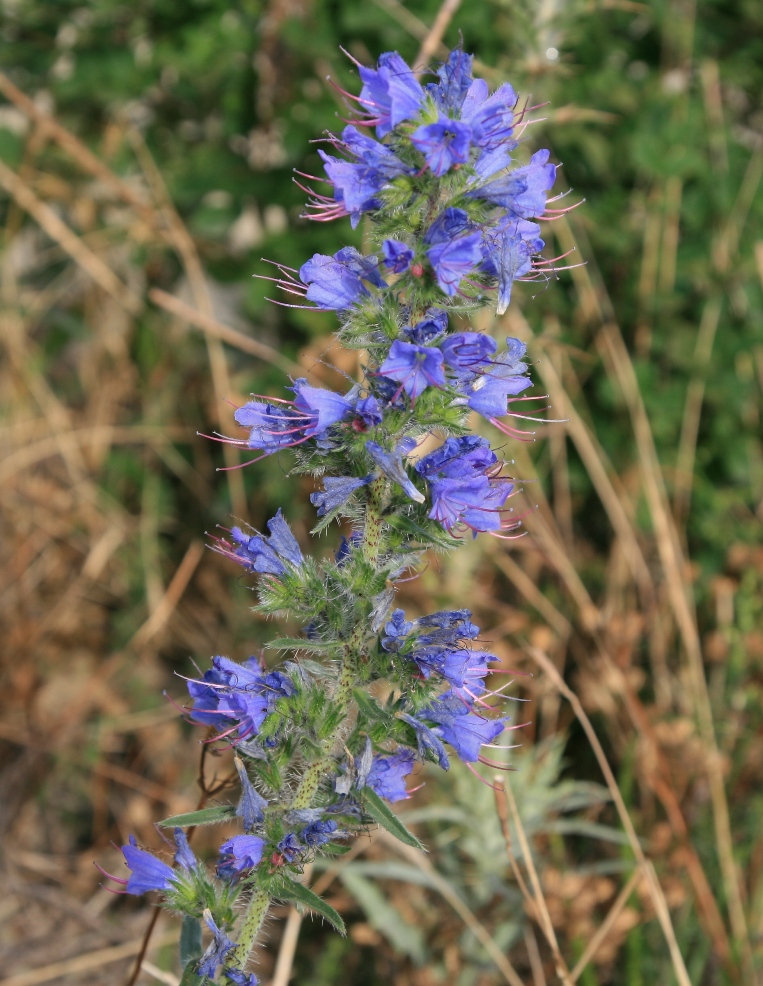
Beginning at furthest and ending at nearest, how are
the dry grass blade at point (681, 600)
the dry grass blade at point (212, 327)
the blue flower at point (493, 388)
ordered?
the dry grass blade at point (212, 327)
the dry grass blade at point (681, 600)
the blue flower at point (493, 388)

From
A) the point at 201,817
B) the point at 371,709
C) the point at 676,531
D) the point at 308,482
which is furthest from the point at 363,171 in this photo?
the point at 676,531

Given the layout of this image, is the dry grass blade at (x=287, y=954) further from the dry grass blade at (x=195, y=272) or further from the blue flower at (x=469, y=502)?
the dry grass blade at (x=195, y=272)

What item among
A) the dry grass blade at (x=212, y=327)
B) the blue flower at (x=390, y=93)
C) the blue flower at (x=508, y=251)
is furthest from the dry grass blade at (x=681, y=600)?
the blue flower at (x=390, y=93)

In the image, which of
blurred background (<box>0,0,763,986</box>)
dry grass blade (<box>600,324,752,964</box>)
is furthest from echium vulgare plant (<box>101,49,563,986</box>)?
dry grass blade (<box>600,324,752,964</box>)

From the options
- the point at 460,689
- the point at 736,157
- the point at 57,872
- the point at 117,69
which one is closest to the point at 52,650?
the point at 57,872

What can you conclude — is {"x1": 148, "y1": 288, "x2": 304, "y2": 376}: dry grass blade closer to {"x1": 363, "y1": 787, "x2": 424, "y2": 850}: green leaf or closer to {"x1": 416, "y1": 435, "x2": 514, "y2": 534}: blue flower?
{"x1": 416, "y1": 435, "x2": 514, "y2": 534}: blue flower

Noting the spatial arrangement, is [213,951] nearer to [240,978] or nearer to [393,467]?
[240,978]

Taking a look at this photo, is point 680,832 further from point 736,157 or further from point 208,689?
point 736,157
